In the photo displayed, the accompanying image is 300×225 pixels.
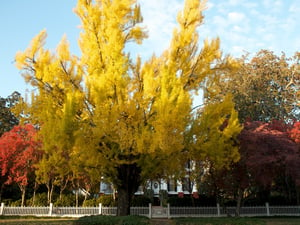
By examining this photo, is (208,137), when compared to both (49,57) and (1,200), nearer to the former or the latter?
(49,57)

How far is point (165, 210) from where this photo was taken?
1662 cm

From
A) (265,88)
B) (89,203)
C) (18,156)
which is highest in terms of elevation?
(265,88)

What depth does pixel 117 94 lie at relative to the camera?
7.96 meters

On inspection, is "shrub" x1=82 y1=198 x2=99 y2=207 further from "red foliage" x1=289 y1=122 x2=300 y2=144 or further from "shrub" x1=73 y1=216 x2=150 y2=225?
"red foliage" x1=289 y1=122 x2=300 y2=144

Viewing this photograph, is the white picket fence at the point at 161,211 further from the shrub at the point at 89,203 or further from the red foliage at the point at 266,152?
the red foliage at the point at 266,152

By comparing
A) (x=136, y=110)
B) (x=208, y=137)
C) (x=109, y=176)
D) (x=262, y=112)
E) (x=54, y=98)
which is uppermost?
(x=262, y=112)

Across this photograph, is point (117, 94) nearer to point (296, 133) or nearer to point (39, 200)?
point (296, 133)

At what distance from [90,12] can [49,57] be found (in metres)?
1.87

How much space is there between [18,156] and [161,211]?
9.13 m

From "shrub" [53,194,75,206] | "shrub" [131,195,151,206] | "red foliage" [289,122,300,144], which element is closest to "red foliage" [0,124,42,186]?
"shrub" [53,194,75,206]

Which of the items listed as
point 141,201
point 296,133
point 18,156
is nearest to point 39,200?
point 18,156

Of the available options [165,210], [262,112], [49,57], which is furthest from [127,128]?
[262,112]

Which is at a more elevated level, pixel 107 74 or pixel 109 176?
pixel 107 74

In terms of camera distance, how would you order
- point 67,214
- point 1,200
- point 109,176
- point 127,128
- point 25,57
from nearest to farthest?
1. point 127,128
2. point 25,57
3. point 109,176
4. point 67,214
5. point 1,200
